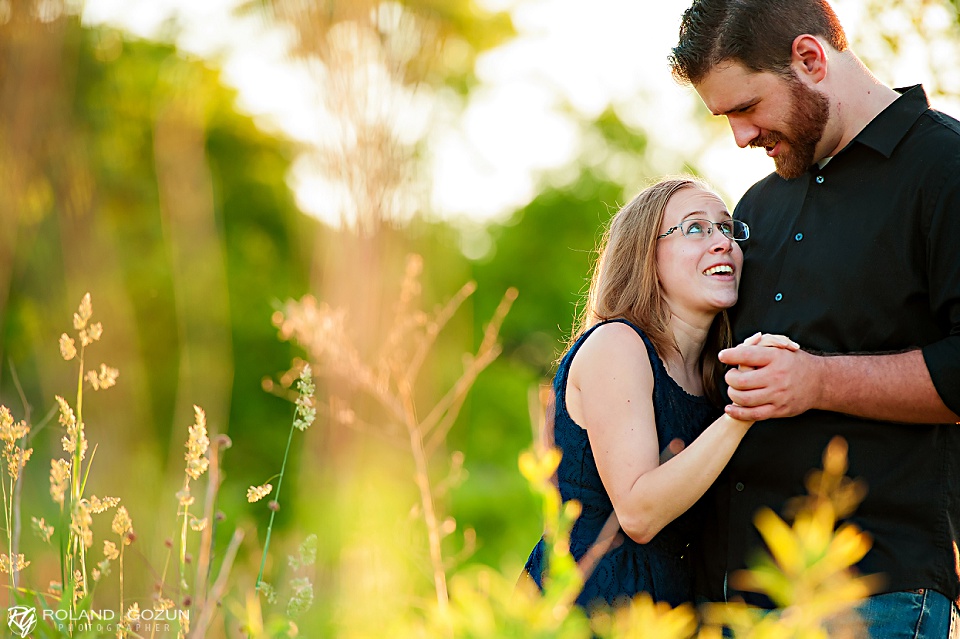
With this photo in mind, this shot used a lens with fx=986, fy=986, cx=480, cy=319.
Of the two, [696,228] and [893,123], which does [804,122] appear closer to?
[893,123]

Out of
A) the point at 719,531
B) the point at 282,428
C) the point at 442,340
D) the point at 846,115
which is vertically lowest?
the point at 282,428

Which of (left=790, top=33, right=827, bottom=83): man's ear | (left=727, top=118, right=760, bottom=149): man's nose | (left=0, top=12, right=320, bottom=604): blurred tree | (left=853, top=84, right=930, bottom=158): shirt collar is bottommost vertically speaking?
(left=0, top=12, right=320, bottom=604): blurred tree

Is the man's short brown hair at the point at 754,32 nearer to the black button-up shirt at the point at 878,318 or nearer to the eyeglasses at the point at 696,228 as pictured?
the black button-up shirt at the point at 878,318

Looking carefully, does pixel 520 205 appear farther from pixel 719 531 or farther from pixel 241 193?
pixel 719 531

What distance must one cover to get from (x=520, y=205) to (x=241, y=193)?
22.1 feet

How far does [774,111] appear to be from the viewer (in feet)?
9.12

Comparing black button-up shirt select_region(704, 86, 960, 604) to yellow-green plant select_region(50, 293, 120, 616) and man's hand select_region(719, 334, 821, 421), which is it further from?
yellow-green plant select_region(50, 293, 120, 616)

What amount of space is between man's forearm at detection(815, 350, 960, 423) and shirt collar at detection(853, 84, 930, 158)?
0.59 meters

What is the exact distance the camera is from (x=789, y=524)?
2639mm

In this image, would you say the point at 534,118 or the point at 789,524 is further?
the point at 534,118

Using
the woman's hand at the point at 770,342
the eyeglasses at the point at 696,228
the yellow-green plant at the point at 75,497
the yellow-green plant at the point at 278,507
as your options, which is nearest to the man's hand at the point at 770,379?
the woman's hand at the point at 770,342

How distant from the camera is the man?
238cm

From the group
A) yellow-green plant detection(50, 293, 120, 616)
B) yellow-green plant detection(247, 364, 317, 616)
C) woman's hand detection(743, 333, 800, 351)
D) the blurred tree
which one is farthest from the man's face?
the blurred tree

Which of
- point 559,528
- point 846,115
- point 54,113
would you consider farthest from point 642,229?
point 54,113
